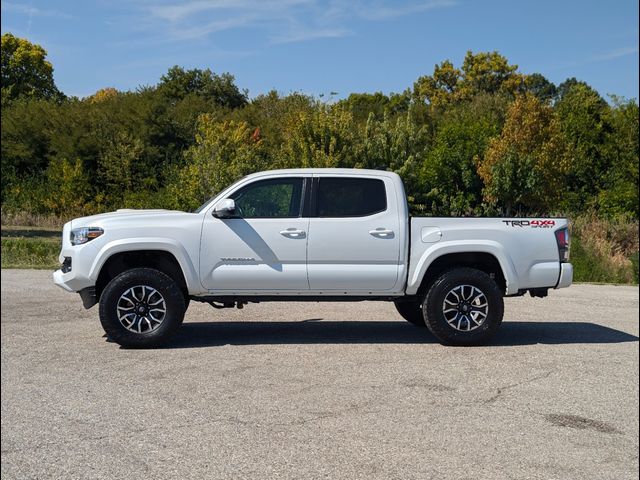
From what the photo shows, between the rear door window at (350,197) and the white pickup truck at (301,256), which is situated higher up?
the rear door window at (350,197)

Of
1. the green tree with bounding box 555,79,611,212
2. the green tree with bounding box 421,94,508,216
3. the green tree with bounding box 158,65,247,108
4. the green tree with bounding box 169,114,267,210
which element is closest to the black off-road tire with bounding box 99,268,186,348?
the green tree with bounding box 169,114,267,210

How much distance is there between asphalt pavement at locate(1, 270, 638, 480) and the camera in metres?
4.81

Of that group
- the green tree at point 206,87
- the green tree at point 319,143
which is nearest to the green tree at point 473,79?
the green tree at point 206,87

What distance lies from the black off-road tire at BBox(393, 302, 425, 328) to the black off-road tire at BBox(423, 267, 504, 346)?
4.44 ft

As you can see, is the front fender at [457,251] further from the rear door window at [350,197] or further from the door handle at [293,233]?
the door handle at [293,233]

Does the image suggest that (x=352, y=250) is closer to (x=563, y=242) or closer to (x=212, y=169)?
(x=563, y=242)

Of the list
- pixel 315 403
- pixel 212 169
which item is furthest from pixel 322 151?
pixel 315 403

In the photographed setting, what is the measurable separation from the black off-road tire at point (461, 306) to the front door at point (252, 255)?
1.44 metres

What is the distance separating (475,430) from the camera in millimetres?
5516

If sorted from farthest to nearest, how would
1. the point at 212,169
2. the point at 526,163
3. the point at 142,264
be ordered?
the point at 526,163 → the point at 212,169 → the point at 142,264

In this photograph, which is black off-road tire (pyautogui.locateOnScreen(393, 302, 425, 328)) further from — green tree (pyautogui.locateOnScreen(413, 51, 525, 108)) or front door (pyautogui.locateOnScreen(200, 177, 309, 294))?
green tree (pyautogui.locateOnScreen(413, 51, 525, 108))

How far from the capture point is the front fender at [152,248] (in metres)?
8.35

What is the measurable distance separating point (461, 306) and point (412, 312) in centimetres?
151

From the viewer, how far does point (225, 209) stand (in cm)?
844
